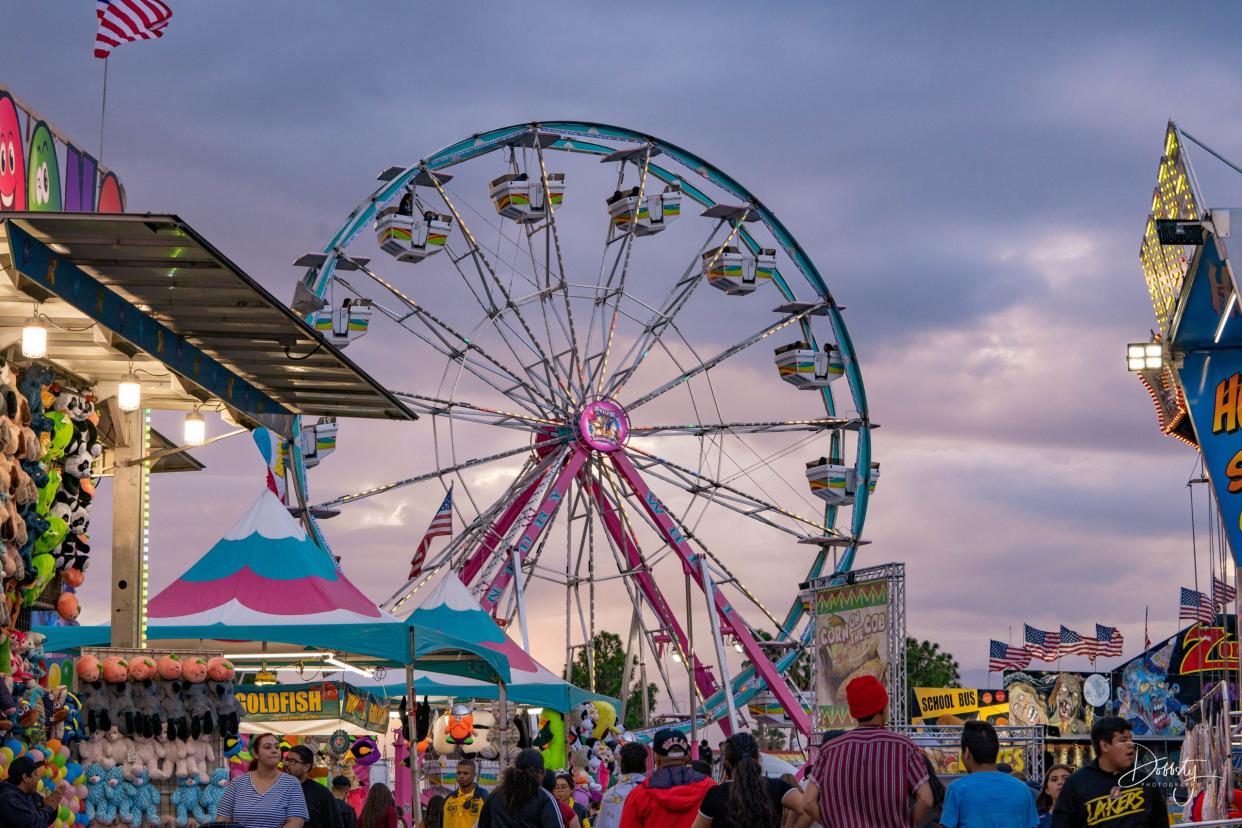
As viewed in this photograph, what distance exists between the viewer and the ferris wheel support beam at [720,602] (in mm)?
30266

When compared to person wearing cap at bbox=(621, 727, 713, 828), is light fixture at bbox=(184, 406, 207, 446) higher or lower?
higher

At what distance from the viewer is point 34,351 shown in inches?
383

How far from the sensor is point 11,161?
9359mm

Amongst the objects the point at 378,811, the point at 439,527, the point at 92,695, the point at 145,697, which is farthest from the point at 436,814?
the point at 439,527

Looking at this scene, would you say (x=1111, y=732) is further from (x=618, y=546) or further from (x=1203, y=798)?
(x=618, y=546)

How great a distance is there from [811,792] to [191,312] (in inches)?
240

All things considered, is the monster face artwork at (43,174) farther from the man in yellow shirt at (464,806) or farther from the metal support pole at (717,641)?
the metal support pole at (717,641)

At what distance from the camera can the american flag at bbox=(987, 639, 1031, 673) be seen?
1859 inches

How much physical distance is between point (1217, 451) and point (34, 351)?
9757 millimetres

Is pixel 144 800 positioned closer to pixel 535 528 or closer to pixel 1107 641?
pixel 535 528

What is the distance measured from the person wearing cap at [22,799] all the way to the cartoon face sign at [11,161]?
288cm

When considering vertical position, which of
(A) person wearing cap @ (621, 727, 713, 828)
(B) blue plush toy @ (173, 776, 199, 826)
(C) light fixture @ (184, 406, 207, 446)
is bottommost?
(B) blue plush toy @ (173, 776, 199, 826)

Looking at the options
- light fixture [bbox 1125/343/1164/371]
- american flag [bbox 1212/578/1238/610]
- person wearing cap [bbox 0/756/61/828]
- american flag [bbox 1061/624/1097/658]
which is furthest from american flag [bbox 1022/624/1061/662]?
person wearing cap [bbox 0/756/61/828]

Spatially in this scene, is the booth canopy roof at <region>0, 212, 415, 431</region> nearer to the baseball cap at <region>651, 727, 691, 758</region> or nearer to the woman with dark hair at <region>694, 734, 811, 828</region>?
the baseball cap at <region>651, 727, 691, 758</region>
